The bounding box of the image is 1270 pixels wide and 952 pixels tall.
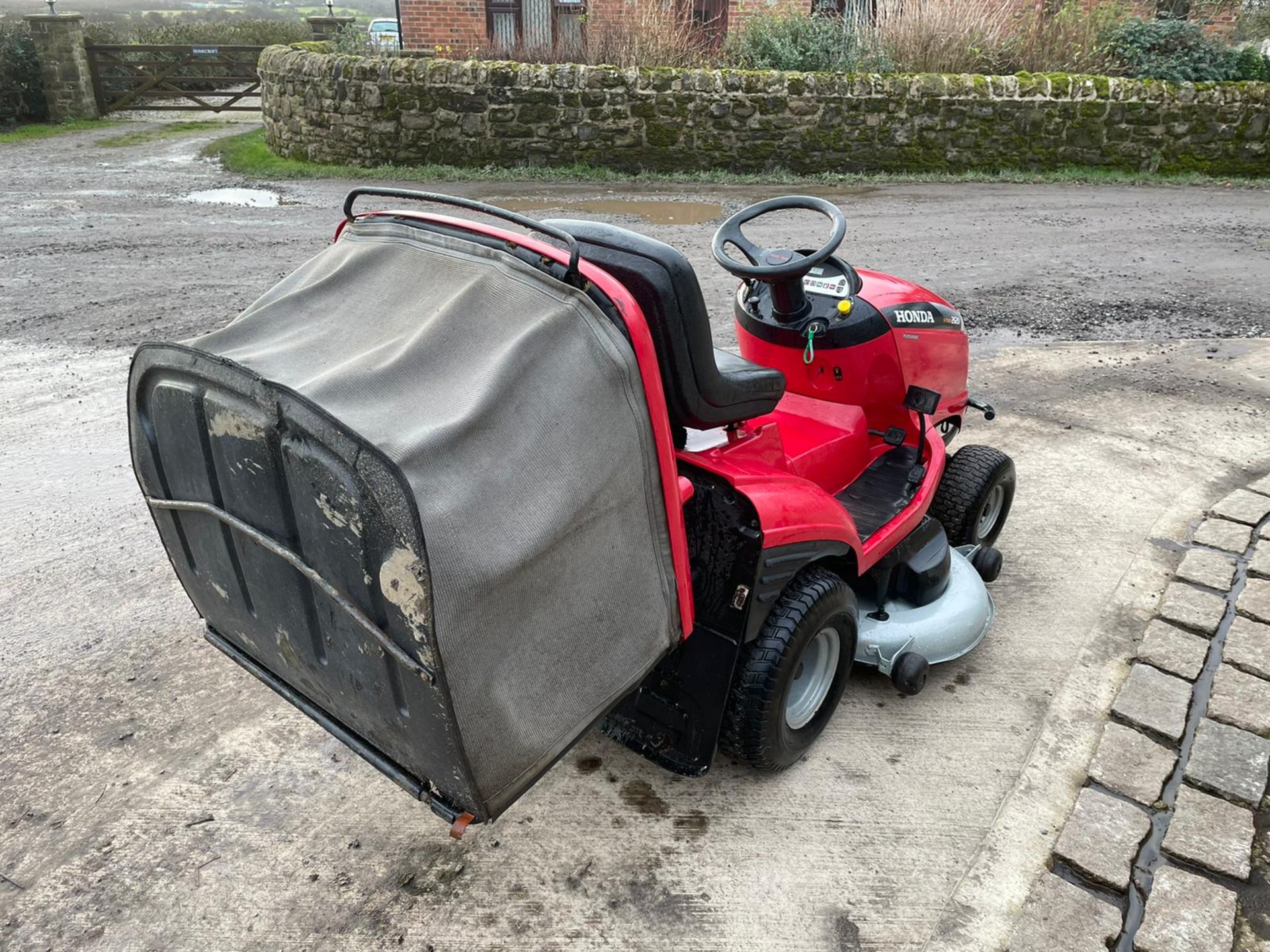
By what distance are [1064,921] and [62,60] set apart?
1972 cm

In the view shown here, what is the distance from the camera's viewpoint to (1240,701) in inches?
126

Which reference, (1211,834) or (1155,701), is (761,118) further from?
(1211,834)

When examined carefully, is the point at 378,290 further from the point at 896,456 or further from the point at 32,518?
the point at 32,518

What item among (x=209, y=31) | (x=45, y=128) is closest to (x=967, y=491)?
(x=45, y=128)

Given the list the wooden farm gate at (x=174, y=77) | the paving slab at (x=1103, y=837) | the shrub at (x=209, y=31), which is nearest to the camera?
the paving slab at (x=1103, y=837)

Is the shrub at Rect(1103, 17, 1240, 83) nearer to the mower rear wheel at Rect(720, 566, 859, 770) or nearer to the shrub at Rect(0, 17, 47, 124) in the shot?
the mower rear wheel at Rect(720, 566, 859, 770)

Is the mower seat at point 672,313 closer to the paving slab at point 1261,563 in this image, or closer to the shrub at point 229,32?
the paving slab at point 1261,563

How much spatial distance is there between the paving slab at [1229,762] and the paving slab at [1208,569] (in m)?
0.91

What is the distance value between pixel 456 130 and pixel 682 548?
10.7 m

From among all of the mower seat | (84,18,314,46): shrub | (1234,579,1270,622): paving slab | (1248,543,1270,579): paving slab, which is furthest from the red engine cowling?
(84,18,314,46): shrub

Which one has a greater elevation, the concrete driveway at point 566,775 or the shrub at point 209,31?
the shrub at point 209,31

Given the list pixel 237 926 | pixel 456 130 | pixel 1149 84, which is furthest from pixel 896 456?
pixel 1149 84

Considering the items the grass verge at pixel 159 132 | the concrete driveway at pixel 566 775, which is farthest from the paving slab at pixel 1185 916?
the grass verge at pixel 159 132

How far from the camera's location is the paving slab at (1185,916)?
7.77ft
